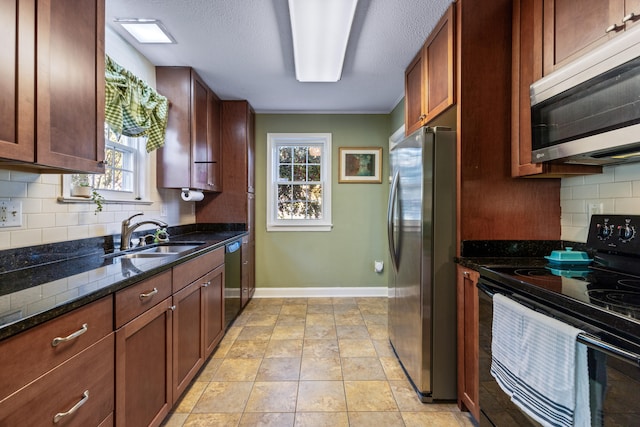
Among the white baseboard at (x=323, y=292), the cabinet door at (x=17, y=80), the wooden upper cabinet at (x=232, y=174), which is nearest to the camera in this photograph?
the cabinet door at (x=17, y=80)

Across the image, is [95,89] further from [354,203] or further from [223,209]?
[354,203]

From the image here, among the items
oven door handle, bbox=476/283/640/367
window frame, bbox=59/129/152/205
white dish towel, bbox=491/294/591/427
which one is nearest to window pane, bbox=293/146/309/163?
window frame, bbox=59/129/152/205

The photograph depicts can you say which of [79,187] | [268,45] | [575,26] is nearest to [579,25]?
[575,26]

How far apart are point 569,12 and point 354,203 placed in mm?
2802

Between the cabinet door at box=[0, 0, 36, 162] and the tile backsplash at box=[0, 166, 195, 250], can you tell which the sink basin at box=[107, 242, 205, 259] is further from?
the cabinet door at box=[0, 0, 36, 162]

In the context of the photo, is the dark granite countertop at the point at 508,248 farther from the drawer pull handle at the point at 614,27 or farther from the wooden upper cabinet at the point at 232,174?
the wooden upper cabinet at the point at 232,174

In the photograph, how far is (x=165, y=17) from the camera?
1942 millimetres

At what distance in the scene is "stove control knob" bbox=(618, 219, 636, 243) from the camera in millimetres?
1304

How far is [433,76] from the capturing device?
6.79ft

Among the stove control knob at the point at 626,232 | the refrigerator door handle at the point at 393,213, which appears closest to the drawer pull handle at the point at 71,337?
the refrigerator door handle at the point at 393,213

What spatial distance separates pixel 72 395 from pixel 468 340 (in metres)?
1.73

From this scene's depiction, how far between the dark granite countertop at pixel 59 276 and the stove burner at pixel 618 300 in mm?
1585

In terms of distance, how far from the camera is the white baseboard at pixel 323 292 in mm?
3896

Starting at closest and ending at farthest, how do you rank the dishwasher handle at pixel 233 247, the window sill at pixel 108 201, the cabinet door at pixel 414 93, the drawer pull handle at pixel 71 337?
the drawer pull handle at pixel 71 337, the window sill at pixel 108 201, the cabinet door at pixel 414 93, the dishwasher handle at pixel 233 247
